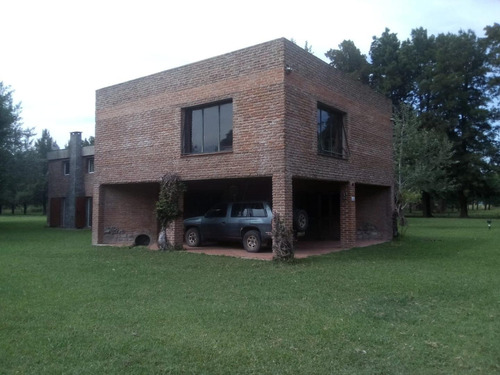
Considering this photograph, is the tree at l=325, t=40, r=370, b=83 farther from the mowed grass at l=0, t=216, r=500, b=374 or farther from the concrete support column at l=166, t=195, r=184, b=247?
the mowed grass at l=0, t=216, r=500, b=374

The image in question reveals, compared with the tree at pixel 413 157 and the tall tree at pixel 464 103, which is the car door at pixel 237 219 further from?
the tall tree at pixel 464 103

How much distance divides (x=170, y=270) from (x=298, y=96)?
5987mm

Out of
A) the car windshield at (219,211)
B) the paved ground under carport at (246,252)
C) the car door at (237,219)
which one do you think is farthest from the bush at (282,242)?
the car windshield at (219,211)

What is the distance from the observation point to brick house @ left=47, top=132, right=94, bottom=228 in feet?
98.7

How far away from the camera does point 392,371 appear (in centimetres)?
429

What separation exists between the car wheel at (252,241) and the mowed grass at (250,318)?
2.64 meters

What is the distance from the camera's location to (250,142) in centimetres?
1264

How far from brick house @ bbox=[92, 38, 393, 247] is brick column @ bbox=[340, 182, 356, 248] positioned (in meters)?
0.03

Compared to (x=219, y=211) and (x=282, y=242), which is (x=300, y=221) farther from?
(x=219, y=211)

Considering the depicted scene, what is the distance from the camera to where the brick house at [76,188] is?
3009cm

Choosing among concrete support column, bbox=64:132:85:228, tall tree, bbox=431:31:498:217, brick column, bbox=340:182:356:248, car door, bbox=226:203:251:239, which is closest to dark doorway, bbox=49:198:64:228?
concrete support column, bbox=64:132:85:228

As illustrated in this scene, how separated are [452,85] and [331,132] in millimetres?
32990

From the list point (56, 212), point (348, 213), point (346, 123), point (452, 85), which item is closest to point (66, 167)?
point (56, 212)

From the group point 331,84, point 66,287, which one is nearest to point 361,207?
point 331,84
